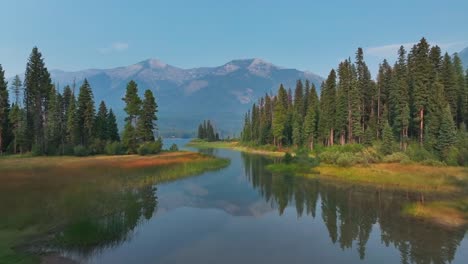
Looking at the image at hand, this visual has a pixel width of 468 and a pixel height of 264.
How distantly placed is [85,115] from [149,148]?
16.5 meters

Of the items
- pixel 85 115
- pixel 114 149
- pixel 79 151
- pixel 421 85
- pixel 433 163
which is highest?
pixel 421 85

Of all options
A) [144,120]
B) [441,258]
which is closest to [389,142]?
[441,258]

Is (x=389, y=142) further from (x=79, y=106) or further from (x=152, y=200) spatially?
(x=79, y=106)

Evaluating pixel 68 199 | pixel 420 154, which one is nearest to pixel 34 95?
pixel 68 199

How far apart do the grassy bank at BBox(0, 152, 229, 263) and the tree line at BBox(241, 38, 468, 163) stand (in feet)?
138

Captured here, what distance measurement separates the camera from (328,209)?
3222cm

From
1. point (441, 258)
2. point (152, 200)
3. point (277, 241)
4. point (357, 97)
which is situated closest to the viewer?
point (441, 258)

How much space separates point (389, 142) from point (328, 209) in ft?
117

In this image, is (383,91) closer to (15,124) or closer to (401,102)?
(401,102)

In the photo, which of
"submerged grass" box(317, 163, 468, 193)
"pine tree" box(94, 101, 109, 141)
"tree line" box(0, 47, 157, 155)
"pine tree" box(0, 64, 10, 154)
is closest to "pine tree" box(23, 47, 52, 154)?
"tree line" box(0, 47, 157, 155)

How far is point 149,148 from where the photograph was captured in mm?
76688

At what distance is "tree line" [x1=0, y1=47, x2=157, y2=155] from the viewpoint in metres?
69.6

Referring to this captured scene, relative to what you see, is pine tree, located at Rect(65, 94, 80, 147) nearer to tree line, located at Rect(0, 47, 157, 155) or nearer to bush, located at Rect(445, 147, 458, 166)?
tree line, located at Rect(0, 47, 157, 155)

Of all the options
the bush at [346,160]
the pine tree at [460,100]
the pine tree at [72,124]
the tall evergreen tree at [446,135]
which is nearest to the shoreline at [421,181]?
the bush at [346,160]
